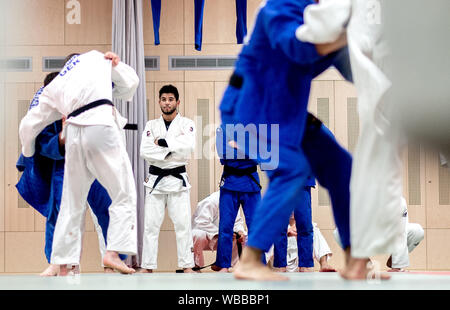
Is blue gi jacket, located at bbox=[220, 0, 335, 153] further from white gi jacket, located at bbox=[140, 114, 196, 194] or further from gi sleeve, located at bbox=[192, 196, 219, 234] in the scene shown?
gi sleeve, located at bbox=[192, 196, 219, 234]

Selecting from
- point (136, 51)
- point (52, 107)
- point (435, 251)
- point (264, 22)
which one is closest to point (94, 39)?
point (136, 51)

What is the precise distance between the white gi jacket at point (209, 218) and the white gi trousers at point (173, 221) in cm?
56

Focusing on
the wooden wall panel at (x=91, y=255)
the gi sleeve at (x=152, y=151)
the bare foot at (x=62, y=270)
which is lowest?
the wooden wall panel at (x=91, y=255)

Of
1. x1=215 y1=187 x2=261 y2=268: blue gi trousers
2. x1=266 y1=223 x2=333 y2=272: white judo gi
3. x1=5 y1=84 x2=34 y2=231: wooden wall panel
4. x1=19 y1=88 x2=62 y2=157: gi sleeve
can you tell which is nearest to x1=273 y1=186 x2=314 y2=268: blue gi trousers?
x1=215 y1=187 x2=261 y2=268: blue gi trousers

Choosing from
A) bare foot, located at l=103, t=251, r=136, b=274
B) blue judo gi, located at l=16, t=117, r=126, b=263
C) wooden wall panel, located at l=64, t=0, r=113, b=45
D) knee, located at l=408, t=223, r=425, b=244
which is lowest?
knee, located at l=408, t=223, r=425, b=244

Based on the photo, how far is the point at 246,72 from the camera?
94.8 inches

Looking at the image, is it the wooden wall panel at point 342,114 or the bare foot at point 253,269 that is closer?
the bare foot at point 253,269

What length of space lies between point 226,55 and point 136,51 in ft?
4.10

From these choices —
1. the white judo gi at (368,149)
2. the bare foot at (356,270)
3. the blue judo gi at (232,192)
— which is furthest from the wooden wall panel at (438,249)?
the white judo gi at (368,149)

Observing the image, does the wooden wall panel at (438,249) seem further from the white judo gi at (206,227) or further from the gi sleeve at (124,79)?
the gi sleeve at (124,79)

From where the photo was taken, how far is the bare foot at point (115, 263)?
328 cm

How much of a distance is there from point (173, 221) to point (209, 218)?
696mm

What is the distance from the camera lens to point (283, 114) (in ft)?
7.41

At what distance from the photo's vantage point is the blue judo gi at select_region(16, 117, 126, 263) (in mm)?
3771
